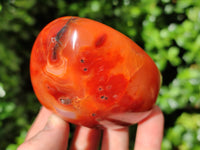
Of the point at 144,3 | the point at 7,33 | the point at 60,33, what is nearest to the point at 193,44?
the point at 144,3

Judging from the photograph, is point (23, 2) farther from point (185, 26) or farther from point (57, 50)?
point (185, 26)

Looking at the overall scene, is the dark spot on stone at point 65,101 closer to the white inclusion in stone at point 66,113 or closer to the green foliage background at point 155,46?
the white inclusion in stone at point 66,113

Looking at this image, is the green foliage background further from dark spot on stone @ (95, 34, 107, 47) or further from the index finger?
dark spot on stone @ (95, 34, 107, 47)

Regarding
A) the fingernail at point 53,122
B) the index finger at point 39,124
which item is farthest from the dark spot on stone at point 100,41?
the index finger at point 39,124

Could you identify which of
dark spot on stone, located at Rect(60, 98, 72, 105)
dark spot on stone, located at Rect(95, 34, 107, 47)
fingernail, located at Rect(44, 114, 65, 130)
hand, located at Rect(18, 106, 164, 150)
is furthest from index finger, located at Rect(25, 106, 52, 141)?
dark spot on stone, located at Rect(95, 34, 107, 47)

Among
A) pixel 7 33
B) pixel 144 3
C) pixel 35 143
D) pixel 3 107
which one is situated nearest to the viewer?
pixel 35 143

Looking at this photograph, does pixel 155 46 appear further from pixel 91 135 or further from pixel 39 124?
pixel 39 124
